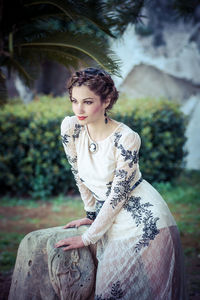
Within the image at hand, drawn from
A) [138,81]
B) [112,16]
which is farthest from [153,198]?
[138,81]

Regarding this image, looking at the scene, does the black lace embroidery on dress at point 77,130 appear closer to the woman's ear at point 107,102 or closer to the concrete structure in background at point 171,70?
the woman's ear at point 107,102

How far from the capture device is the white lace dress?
204 centimetres

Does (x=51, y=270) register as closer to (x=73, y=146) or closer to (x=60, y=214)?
(x=73, y=146)

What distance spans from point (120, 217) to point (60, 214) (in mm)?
3380

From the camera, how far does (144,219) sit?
211 centimetres

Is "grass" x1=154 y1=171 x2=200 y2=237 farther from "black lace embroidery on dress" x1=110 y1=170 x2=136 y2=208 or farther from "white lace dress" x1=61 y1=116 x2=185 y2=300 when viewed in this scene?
"black lace embroidery on dress" x1=110 y1=170 x2=136 y2=208

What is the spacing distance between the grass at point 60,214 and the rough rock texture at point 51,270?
1870mm

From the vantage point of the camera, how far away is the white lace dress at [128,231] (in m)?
2.04

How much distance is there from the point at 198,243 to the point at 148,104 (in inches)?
103

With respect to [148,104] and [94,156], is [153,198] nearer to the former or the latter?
[94,156]

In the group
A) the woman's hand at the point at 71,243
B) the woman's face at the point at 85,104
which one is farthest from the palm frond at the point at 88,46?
the woman's hand at the point at 71,243

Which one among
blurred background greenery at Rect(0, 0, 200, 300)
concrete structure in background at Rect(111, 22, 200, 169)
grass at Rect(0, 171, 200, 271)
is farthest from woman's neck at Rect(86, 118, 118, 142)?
concrete structure in background at Rect(111, 22, 200, 169)

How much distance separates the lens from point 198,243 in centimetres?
457

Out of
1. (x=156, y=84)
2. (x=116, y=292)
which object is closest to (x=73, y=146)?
(x=116, y=292)
